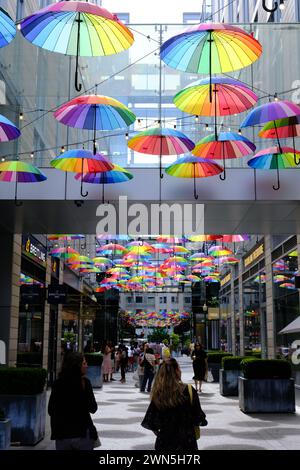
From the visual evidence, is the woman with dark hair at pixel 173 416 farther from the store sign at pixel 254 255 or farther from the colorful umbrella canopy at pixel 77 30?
the store sign at pixel 254 255

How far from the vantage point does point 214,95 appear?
1059 cm

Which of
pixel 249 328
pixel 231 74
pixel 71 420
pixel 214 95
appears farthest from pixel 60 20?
pixel 249 328

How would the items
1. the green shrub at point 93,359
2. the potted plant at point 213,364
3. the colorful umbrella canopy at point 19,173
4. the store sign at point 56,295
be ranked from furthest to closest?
the potted plant at point 213,364 → the green shrub at point 93,359 → the store sign at point 56,295 → the colorful umbrella canopy at point 19,173

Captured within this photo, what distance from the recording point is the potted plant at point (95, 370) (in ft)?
73.9

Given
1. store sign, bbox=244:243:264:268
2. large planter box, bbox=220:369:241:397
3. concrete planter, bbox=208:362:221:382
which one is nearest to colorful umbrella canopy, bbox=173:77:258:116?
large planter box, bbox=220:369:241:397

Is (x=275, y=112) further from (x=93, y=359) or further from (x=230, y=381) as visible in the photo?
(x=93, y=359)

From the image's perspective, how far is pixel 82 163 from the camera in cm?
1231

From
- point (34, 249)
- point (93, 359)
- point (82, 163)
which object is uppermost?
point (82, 163)

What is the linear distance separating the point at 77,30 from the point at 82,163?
13.2ft

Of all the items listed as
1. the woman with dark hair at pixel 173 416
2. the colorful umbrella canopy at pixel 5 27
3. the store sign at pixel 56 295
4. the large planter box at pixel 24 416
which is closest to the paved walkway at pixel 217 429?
the large planter box at pixel 24 416

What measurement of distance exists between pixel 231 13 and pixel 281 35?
83.6 feet

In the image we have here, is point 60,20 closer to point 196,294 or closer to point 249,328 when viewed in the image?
point 249,328

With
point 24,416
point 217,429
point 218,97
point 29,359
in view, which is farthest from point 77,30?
point 29,359

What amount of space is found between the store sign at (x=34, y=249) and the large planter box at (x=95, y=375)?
178 inches
